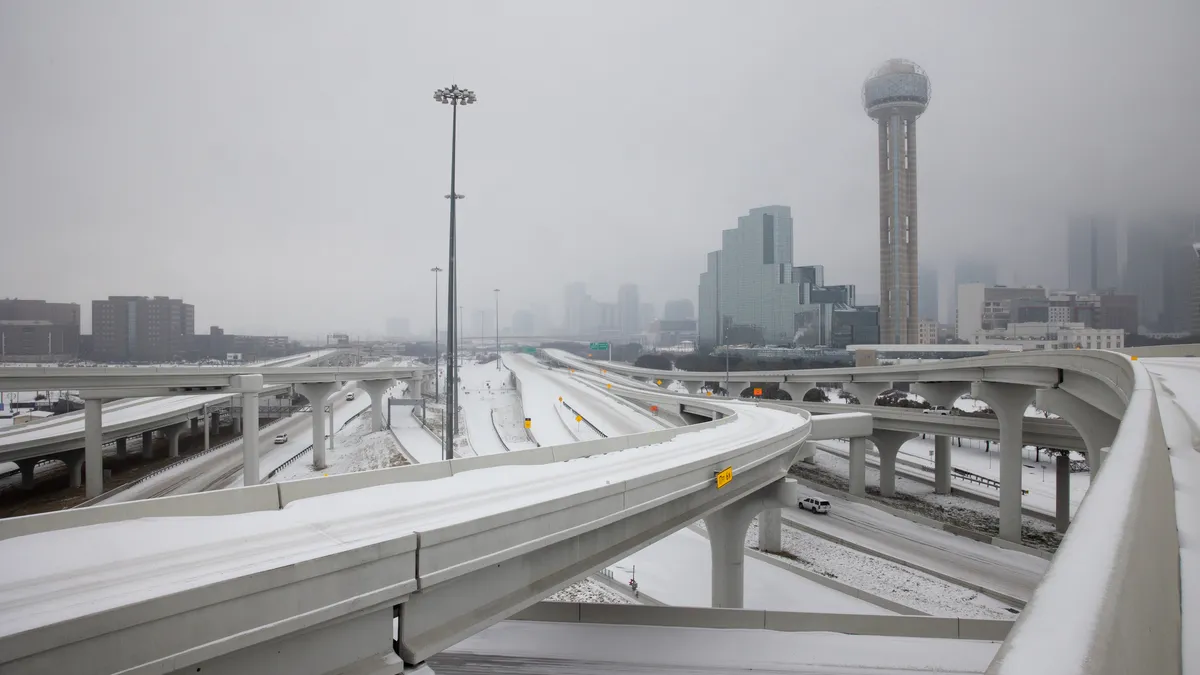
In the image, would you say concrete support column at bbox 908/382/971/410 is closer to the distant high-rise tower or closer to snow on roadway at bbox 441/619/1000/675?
snow on roadway at bbox 441/619/1000/675

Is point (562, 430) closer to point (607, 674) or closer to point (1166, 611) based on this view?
point (607, 674)

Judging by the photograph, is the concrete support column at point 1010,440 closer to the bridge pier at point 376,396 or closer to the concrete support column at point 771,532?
the concrete support column at point 771,532

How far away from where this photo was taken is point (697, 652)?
22.8ft

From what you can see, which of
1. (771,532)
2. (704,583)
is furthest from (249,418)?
(771,532)

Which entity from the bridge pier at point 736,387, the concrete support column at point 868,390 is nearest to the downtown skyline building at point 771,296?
the bridge pier at point 736,387

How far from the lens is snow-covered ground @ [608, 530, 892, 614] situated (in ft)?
46.4

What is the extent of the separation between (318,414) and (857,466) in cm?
3055

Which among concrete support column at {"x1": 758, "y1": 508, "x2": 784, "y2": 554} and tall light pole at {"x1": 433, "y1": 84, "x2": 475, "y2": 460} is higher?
tall light pole at {"x1": 433, "y1": 84, "x2": 475, "y2": 460}

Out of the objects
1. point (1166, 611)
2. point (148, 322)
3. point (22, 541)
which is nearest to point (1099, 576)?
point (1166, 611)

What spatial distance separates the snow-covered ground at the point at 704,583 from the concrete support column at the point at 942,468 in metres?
19.4

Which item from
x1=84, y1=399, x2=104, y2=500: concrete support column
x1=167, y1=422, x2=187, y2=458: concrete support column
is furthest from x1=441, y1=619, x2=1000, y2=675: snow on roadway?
x1=167, y1=422, x2=187, y2=458: concrete support column

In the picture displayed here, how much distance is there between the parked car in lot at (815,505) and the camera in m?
24.7

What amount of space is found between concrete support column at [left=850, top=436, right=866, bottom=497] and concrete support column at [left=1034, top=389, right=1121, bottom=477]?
11.2 meters

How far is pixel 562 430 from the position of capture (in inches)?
1361
